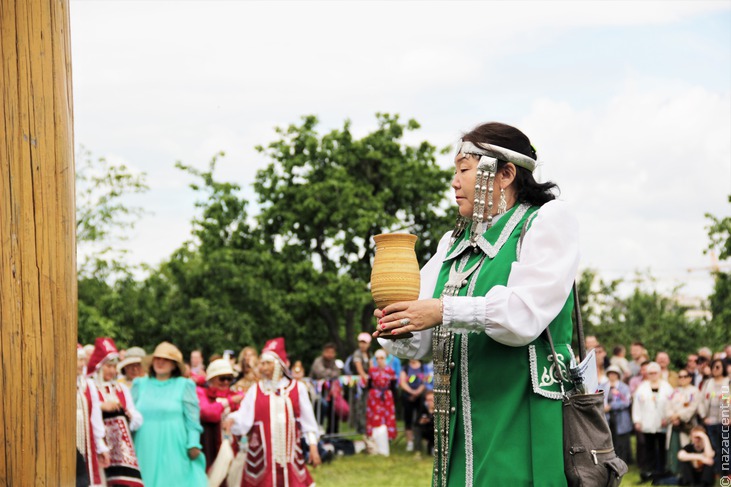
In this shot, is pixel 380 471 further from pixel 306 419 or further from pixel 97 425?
pixel 97 425

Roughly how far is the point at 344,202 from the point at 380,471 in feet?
66.4

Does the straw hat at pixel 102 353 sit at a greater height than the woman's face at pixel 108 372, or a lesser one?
greater

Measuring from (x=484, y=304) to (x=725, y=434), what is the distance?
10032 millimetres

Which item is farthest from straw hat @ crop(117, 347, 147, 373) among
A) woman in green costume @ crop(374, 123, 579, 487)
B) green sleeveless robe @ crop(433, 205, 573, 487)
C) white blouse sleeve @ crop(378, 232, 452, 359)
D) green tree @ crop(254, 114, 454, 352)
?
green tree @ crop(254, 114, 454, 352)

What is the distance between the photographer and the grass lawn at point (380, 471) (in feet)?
45.8

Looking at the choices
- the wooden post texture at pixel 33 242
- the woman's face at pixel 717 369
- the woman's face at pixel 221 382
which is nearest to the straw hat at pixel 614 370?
the woman's face at pixel 717 369

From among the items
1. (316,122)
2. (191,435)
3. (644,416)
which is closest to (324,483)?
(191,435)

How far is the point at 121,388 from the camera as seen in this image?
1148cm

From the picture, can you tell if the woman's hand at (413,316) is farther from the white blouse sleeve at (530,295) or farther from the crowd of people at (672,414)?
the crowd of people at (672,414)

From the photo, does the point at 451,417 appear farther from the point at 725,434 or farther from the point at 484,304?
the point at 725,434

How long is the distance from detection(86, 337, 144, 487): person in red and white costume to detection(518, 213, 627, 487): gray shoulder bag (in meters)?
8.02

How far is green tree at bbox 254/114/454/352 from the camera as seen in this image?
115 feet

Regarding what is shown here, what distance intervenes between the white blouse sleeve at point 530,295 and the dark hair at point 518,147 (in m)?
0.21

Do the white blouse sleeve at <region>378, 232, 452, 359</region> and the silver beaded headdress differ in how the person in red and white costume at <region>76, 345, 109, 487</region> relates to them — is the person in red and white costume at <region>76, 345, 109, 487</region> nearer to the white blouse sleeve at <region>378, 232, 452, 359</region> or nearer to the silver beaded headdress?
the white blouse sleeve at <region>378, 232, 452, 359</region>
